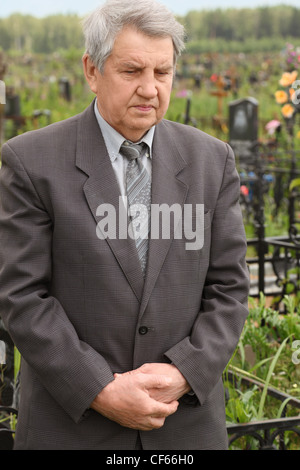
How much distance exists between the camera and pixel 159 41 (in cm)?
162

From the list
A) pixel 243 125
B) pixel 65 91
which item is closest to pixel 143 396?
pixel 243 125

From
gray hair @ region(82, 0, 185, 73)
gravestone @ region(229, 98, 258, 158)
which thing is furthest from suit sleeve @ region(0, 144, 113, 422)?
gravestone @ region(229, 98, 258, 158)

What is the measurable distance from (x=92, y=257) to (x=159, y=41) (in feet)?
1.93

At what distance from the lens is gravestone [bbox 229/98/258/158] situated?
8969mm

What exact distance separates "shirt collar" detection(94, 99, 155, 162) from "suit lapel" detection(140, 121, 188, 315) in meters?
0.04

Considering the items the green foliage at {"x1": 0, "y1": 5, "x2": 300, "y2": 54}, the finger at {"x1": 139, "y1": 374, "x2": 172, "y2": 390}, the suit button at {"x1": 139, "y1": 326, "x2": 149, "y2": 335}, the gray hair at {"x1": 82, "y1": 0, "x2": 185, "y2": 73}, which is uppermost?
the gray hair at {"x1": 82, "y1": 0, "x2": 185, "y2": 73}

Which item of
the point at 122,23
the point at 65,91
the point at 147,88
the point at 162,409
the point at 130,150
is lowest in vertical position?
the point at 65,91

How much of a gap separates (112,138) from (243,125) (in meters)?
7.63

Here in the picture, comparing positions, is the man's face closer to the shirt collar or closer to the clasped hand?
the shirt collar

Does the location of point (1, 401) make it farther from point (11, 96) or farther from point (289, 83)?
point (11, 96)

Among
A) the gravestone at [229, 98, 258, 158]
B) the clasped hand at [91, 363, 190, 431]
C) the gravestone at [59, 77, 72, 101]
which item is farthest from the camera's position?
the gravestone at [59, 77, 72, 101]

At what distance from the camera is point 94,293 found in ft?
5.42

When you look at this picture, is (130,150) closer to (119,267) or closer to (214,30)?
(119,267)
